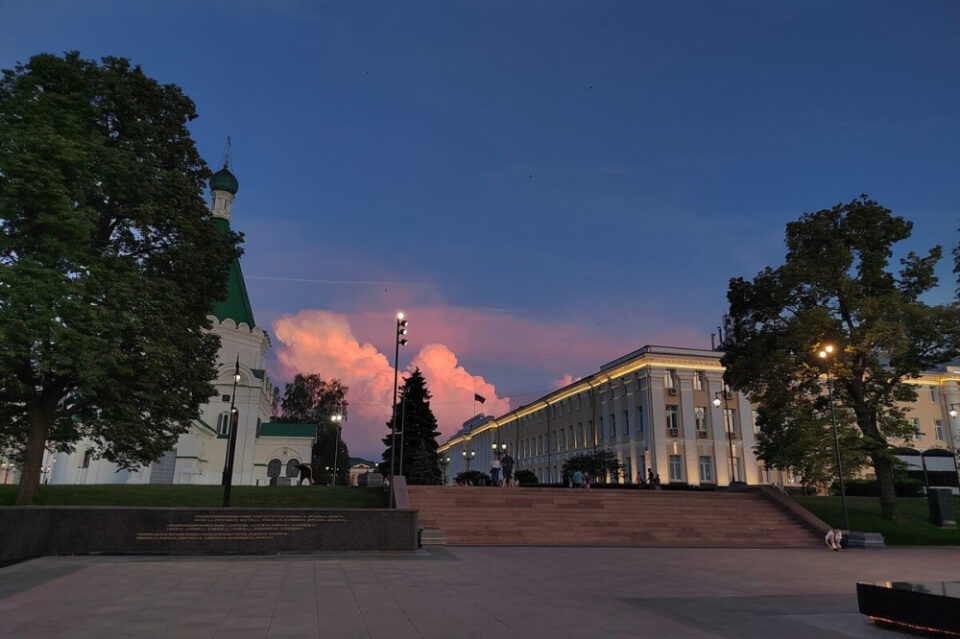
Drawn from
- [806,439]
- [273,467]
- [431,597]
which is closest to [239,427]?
[273,467]

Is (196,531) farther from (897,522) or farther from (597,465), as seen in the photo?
(597,465)

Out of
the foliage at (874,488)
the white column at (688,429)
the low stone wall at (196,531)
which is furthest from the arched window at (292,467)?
the foliage at (874,488)

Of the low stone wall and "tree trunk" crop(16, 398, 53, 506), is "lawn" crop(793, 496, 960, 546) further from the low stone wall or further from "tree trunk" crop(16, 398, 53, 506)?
"tree trunk" crop(16, 398, 53, 506)

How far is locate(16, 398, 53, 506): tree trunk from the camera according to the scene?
19703 millimetres

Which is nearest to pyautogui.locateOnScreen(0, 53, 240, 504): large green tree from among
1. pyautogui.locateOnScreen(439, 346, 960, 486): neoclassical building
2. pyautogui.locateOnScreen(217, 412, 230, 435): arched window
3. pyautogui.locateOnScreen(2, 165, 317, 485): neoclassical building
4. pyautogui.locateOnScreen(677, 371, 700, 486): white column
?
pyautogui.locateOnScreen(2, 165, 317, 485): neoclassical building

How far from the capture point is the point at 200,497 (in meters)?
25.9

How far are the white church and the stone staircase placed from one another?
25.5 metres

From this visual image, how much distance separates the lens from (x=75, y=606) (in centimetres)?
931

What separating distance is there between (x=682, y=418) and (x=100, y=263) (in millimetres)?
52076

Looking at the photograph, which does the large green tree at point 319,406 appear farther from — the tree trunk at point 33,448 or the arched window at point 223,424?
the tree trunk at point 33,448

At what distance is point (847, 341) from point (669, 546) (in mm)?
14051

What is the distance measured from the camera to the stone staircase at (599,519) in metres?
24.5

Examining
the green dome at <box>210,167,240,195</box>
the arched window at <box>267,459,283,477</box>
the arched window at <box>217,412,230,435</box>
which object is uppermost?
the green dome at <box>210,167,240,195</box>

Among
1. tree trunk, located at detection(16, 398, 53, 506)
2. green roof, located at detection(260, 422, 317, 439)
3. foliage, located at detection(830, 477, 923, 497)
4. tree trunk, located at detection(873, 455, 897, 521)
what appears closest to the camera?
tree trunk, located at detection(16, 398, 53, 506)
